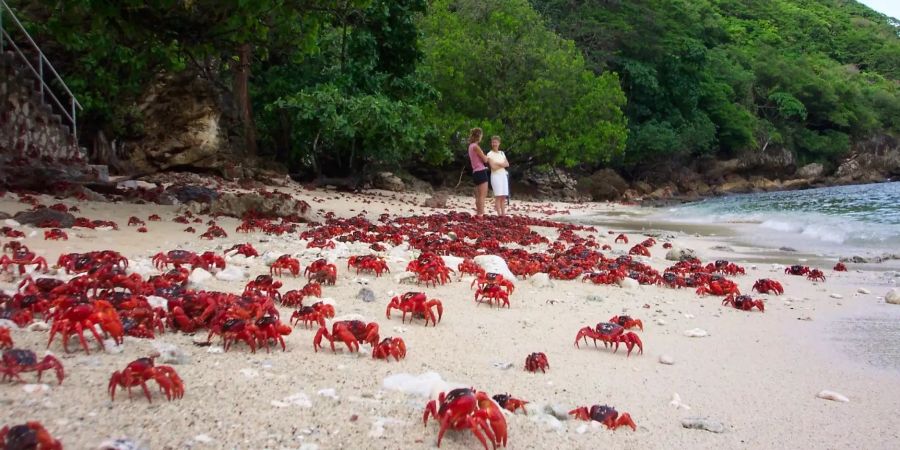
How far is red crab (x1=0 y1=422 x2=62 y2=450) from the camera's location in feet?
6.31

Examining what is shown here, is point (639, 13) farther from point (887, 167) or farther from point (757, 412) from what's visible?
point (757, 412)

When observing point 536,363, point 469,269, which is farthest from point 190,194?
point 536,363

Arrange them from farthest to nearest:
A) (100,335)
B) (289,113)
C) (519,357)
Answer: (289,113) → (519,357) → (100,335)

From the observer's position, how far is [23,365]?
2.55 meters

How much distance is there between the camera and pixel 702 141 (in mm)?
43156

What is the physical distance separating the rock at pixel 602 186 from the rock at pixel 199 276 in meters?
31.6

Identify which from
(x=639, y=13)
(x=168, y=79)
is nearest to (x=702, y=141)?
(x=639, y=13)

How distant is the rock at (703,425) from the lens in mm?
3042

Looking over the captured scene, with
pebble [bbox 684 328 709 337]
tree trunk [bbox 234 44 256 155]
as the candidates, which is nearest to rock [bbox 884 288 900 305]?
pebble [bbox 684 328 709 337]

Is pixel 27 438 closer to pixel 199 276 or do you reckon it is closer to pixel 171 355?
pixel 171 355

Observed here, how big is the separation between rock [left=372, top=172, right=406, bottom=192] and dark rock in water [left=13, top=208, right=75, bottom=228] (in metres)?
16.3

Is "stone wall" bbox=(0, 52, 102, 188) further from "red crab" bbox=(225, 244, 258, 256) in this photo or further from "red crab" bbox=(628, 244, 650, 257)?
"red crab" bbox=(628, 244, 650, 257)

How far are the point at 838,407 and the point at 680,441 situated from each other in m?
1.22

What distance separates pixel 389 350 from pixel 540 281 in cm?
333
